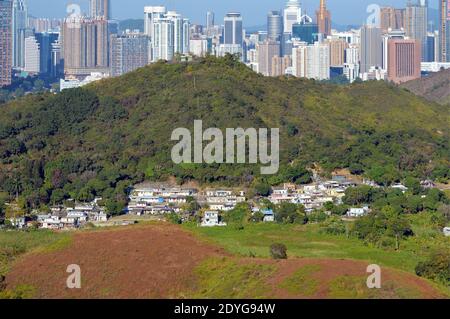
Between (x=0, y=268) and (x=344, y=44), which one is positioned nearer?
(x=0, y=268)

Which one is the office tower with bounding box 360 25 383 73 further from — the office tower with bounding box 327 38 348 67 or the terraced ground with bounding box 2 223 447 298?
the terraced ground with bounding box 2 223 447 298

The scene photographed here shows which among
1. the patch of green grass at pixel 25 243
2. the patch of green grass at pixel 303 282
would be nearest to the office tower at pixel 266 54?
the patch of green grass at pixel 25 243

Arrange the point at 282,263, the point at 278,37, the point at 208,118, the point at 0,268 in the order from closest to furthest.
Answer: the point at 282,263, the point at 0,268, the point at 208,118, the point at 278,37

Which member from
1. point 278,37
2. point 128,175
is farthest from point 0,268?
point 278,37

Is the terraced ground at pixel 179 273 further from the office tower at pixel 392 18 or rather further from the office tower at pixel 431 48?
the office tower at pixel 431 48

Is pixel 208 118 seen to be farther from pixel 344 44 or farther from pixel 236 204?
pixel 344 44

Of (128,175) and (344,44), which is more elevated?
(344,44)

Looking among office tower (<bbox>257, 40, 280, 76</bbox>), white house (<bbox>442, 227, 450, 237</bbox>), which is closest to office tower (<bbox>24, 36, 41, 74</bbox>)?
office tower (<bbox>257, 40, 280, 76</bbox>)
